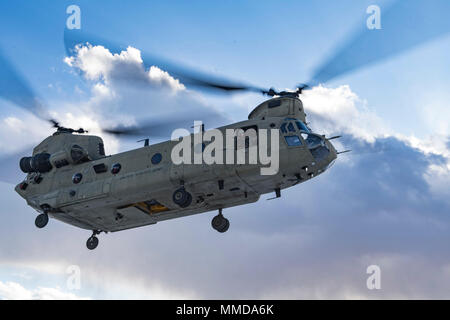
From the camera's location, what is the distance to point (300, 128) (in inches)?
878

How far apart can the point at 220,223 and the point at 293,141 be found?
5719 millimetres

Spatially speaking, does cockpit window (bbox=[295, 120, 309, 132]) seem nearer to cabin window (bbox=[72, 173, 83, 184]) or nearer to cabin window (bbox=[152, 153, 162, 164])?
cabin window (bbox=[152, 153, 162, 164])

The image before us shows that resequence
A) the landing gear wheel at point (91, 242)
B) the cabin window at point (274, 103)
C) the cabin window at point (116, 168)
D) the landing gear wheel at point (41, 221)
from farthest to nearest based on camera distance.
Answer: the landing gear wheel at point (91, 242) < the landing gear wheel at point (41, 221) < the cabin window at point (116, 168) < the cabin window at point (274, 103)

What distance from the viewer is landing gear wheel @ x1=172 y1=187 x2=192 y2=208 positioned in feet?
A: 73.2

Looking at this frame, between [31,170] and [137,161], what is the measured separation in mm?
6477

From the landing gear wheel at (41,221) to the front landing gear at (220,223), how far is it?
8.09 m

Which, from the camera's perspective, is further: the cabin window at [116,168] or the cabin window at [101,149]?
the cabin window at [101,149]

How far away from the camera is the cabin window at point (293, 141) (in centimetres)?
2167

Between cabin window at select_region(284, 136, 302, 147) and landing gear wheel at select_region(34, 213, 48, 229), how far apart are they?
12361mm

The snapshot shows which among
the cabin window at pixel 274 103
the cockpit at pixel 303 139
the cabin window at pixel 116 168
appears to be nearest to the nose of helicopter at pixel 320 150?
the cockpit at pixel 303 139

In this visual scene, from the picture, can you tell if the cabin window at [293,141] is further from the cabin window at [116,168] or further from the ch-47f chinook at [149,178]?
the cabin window at [116,168]

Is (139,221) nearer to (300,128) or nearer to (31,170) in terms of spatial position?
(31,170)

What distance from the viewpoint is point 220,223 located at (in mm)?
24969
